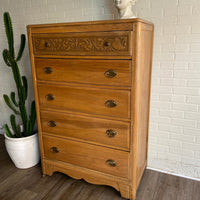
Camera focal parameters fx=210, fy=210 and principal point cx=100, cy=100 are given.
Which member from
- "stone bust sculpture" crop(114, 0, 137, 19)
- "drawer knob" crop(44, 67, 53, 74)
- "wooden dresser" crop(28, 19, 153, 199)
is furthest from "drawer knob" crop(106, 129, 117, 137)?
"stone bust sculpture" crop(114, 0, 137, 19)

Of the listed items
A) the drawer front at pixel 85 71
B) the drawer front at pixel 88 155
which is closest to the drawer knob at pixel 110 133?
the drawer front at pixel 88 155

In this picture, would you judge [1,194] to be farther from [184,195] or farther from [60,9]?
[60,9]

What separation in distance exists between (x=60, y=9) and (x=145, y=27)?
1.07 metres

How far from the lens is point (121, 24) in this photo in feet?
4.53

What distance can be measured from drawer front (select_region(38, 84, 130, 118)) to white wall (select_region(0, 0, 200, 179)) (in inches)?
22.2

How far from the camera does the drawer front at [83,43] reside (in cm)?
142

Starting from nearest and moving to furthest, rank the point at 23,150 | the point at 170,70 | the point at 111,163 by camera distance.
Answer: the point at 111,163 → the point at 170,70 → the point at 23,150

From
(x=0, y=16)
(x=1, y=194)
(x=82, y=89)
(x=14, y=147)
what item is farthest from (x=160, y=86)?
(x=0, y=16)

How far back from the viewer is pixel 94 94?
1.61 m

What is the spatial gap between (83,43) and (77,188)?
1.28m

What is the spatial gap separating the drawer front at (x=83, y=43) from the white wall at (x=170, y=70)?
0.57 meters

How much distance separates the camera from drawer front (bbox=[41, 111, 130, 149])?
1.61 m

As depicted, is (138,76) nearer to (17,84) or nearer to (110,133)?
(110,133)

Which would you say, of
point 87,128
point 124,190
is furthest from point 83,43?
point 124,190
